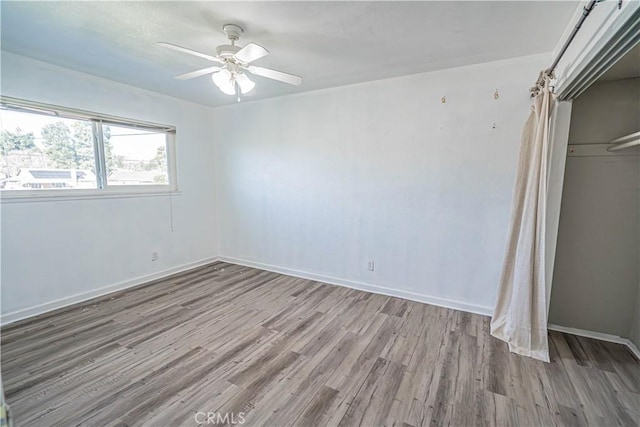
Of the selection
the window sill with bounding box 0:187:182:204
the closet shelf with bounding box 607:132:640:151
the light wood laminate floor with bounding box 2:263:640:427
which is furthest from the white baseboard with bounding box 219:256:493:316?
the closet shelf with bounding box 607:132:640:151

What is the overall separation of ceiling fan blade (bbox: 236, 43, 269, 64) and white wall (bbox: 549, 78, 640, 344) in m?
2.68

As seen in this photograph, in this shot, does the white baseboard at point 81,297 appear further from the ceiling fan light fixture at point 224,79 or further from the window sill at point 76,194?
the ceiling fan light fixture at point 224,79

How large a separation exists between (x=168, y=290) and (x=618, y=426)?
4.04 m

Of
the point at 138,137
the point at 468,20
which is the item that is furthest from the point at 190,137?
the point at 468,20

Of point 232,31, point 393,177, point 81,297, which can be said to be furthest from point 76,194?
point 393,177

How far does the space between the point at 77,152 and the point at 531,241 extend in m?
4.54

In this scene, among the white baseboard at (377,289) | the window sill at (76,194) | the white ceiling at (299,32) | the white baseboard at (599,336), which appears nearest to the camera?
the white ceiling at (299,32)

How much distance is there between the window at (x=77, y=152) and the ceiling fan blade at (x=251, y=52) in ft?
7.70

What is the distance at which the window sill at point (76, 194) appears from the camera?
2.58 meters

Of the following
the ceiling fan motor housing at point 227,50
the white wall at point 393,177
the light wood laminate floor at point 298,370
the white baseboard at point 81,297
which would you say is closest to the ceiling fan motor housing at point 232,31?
the ceiling fan motor housing at point 227,50

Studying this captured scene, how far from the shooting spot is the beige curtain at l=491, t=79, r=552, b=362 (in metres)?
2.10

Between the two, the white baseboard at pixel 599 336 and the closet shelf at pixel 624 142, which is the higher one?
the closet shelf at pixel 624 142

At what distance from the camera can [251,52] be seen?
5.83ft

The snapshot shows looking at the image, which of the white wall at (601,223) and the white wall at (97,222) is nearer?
the white wall at (601,223)
